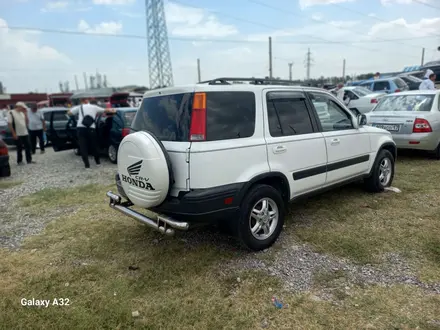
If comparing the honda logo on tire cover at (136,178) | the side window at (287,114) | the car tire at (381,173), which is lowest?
the car tire at (381,173)

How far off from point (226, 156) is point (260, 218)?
889 mm

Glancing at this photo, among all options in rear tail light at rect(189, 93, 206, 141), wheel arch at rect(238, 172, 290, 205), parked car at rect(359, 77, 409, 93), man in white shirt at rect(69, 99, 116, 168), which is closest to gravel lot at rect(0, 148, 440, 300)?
wheel arch at rect(238, 172, 290, 205)

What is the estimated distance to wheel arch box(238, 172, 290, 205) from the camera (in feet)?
10.7

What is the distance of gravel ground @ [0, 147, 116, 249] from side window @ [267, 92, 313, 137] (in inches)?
137

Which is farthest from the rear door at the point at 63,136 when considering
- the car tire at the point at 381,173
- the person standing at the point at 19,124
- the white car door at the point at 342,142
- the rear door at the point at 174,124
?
the car tire at the point at 381,173

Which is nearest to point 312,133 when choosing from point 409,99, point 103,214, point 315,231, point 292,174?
point 292,174

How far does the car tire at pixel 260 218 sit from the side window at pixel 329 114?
1340 mm

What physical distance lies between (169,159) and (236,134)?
71 centimetres

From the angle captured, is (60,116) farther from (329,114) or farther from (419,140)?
(419,140)

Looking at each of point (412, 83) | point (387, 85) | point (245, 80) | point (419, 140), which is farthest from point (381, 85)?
point (245, 80)

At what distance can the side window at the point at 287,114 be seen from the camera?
3.64m

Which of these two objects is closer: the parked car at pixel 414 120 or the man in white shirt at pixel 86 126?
the parked car at pixel 414 120

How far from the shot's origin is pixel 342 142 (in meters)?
4.48

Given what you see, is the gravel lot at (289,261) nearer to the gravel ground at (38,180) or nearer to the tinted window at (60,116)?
the gravel ground at (38,180)
